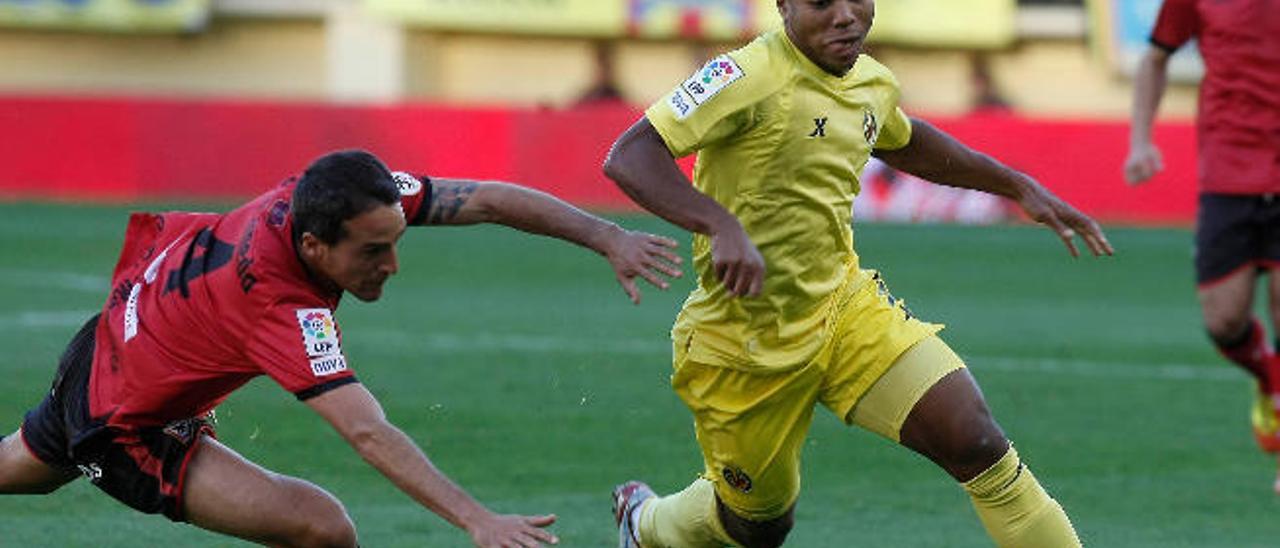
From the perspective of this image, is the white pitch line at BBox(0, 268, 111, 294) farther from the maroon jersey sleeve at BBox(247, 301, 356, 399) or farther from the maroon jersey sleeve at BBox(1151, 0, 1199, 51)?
the maroon jersey sleeve at BBox(247, 301, 356, 399)

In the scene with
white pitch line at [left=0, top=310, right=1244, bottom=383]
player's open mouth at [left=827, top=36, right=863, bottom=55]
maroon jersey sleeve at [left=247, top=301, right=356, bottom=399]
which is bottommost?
white pitch line at [left=0, top=310, right=1244, bottom=383]

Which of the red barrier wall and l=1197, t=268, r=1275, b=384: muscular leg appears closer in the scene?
l=1197, t=268, r=1275, b=384: muscular leg

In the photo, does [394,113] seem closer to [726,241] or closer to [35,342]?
[35,342]

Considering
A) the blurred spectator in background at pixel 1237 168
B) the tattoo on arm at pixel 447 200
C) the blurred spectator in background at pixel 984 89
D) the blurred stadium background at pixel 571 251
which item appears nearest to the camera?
the tattoo on arm at pixel 447 200

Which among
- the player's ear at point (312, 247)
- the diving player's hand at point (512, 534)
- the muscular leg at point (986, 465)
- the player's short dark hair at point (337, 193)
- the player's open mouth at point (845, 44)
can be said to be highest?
the player's open mouth at point (845, 44)

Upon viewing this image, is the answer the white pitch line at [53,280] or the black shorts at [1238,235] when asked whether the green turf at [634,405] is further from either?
the black shorts at [1238,235]

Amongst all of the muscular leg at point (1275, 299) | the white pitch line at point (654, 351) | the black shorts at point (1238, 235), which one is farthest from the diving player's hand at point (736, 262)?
the white pitch line at point (654, 351)

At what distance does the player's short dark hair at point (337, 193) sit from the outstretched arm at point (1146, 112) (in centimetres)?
513

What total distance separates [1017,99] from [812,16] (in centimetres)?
2719

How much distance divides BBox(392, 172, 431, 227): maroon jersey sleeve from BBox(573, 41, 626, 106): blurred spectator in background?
76.2 ft

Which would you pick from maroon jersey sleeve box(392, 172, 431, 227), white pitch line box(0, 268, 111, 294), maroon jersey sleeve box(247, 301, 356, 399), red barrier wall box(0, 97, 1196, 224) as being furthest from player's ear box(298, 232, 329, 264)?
red barrier wall box(0, 97, 1196, 224)

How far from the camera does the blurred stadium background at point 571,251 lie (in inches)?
405

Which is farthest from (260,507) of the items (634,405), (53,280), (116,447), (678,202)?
(53,280)

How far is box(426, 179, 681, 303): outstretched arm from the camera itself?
7.06m
